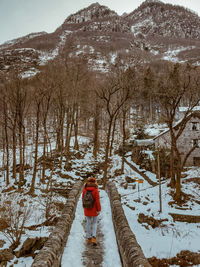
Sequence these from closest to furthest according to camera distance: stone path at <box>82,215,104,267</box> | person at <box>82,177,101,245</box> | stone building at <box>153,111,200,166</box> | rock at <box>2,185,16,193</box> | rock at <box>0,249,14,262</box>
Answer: stone path at <box>82,215,104,267</box> < person at <box>82,177,101,245</box> < rock at <box>0,249,14,262</box> < rock at <box>2,185,16,193</box> < stone building at <box>153,111,200,166</box>

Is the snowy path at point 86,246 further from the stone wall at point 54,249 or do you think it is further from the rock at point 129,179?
the rock at point 129,179

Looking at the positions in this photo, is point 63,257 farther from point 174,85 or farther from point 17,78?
point 174,85

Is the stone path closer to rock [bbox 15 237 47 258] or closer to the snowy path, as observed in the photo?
the snowy path

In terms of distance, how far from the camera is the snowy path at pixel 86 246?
4445mm

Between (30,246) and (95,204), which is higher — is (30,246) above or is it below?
below

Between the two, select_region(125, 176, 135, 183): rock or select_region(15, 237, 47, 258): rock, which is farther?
select_region(125, 176, 135, 183): rock

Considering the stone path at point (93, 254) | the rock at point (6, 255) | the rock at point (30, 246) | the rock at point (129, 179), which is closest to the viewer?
the stone path at point (93, 254)

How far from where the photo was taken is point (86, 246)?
16.6ft

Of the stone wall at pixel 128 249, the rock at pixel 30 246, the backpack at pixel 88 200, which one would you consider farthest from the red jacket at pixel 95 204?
the rock at pixel 30 246

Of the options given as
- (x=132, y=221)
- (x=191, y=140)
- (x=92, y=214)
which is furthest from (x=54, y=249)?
(x=191, y=140)

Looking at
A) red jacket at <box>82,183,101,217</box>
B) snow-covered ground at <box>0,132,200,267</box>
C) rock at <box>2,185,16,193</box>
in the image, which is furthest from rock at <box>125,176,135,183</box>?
red jacket at <box>82,183,101,217</box>

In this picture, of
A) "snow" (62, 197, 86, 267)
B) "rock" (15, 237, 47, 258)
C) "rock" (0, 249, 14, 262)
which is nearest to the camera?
"snow" (62, 197, 86, 267)

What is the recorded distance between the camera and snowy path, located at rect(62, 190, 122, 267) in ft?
14.6

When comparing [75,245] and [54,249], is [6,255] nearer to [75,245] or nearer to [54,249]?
[75,245]
